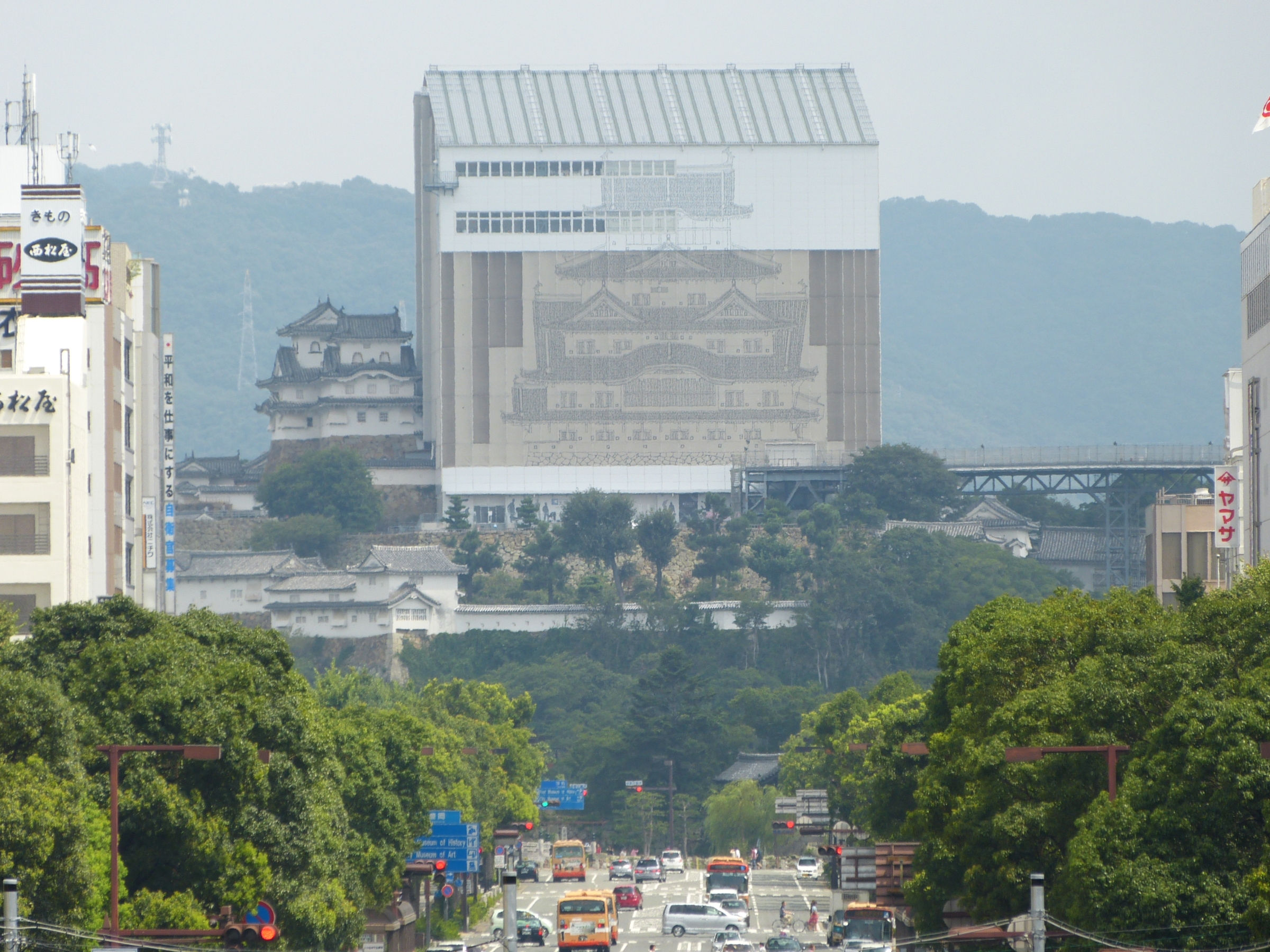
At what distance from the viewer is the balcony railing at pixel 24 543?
274 feet

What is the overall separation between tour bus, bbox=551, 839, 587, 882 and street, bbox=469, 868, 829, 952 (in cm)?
80

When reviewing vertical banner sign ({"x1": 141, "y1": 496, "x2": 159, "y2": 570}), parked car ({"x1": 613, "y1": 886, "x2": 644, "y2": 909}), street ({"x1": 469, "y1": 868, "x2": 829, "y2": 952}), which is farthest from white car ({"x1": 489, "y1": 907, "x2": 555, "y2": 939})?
vertical banner sign ({"x1": 141, "y1": 496, "x2": 159, "y2": 570})

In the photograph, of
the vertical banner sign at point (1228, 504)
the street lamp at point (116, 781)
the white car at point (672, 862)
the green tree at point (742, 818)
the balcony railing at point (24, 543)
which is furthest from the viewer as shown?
the green tree at point (742, 818)

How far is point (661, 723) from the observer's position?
161 m

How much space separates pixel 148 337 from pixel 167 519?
9187 mm

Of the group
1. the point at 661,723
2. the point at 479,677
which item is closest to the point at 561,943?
the point at 661,723

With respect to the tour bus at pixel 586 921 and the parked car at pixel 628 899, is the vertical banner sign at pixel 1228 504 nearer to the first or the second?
the tour bus at pixel 586 921

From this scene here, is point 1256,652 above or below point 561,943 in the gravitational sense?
above

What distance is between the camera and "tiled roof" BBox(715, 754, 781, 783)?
160m

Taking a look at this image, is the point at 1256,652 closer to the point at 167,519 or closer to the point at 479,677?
the point at 167,519

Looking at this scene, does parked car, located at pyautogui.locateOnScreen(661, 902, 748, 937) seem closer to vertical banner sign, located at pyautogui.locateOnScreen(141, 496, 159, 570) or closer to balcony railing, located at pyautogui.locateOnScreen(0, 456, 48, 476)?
balcony railing, located at pyautogui.locateOnScreen(0, 456, 48, 476)

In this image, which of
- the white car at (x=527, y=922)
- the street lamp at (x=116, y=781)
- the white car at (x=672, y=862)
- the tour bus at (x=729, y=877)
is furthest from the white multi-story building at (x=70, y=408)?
the white car at (x=672, y=862)

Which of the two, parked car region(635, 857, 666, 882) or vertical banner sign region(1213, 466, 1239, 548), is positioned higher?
vertical banner sign region(1213, 466, 1239, 548)

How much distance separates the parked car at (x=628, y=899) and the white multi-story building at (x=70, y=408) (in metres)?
25.9
